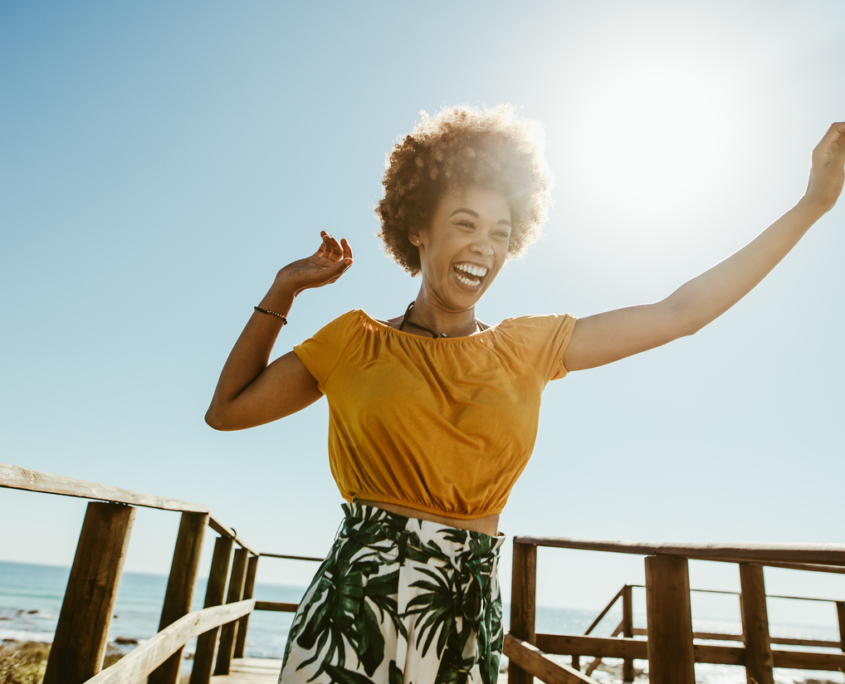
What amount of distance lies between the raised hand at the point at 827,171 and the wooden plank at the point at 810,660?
436 cm

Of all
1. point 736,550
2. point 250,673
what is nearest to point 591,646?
point 250,673

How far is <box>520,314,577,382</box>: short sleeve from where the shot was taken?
1.16m

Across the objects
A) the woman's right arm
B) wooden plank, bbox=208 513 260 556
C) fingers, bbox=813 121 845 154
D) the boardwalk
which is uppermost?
fingers, bbox=813 121 845 154

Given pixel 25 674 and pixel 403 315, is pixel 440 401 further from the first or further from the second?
pixel 25 674

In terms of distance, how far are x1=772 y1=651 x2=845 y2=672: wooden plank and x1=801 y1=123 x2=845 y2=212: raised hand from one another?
4.36 metres

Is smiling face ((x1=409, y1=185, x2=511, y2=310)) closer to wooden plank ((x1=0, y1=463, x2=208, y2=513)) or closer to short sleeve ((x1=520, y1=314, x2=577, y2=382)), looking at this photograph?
short sleeve ((x1=520, y1=314, x2=577, y2=382))

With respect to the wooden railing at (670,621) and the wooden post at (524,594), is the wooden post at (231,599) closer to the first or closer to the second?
the wooden railing at (670,621)

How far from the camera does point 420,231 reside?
152 centimetres

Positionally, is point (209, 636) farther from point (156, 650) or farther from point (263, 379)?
point (263, 379)

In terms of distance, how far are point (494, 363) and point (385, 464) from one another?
0.31 meters

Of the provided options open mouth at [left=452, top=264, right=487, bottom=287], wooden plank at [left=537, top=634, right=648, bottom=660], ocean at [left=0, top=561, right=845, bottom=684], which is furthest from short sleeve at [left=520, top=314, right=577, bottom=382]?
ocean at [left=0, top=561, right=845, bottom=684]

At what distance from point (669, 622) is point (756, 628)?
2368mm

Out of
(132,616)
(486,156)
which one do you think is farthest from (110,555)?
(132,616)

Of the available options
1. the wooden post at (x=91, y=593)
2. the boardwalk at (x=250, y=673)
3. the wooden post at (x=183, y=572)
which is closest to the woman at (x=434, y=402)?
the wooden post at (x=91, y=593)
